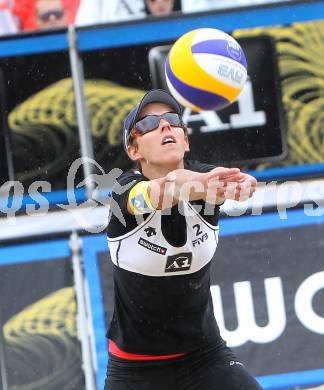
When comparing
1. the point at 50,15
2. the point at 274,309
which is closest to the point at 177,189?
the point at 274,309

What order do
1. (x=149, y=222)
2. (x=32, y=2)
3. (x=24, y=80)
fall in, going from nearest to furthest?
Result: (x=149, y=222)
(x=24, y=80)
(x=32, y=2)

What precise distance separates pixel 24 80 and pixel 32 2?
4.20 feet

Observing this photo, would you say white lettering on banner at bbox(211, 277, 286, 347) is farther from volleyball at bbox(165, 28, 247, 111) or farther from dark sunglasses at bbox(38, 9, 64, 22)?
dark sunglasses at bbox(38, 9, 64, 22)

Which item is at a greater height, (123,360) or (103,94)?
(103,94)

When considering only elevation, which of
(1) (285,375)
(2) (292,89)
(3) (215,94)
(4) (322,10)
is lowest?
(1) (285,375)

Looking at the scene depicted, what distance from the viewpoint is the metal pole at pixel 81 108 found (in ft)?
19.0

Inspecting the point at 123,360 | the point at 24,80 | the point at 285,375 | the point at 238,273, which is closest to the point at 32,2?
the point at 24,80

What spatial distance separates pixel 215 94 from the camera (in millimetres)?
4582

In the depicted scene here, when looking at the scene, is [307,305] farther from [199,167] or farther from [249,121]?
[199,167]

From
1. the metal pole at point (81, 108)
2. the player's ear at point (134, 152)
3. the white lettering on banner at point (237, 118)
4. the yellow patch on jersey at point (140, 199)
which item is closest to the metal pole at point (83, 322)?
the metal pole at point (81, 108)

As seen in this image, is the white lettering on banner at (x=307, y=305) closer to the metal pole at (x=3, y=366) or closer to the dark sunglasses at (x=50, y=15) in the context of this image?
the metal pole at (x=3, y=366)

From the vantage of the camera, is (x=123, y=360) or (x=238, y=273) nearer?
(x=123, y=360)

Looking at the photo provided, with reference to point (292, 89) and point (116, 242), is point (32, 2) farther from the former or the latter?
point (116, 242)

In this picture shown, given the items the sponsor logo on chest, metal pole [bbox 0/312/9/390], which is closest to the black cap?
the sponsor logo on chest
